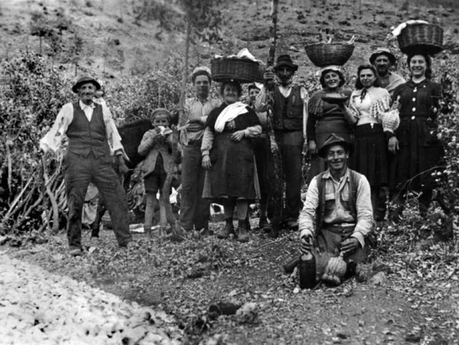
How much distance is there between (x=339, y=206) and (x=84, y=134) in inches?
121

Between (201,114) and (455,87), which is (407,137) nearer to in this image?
(455,87)

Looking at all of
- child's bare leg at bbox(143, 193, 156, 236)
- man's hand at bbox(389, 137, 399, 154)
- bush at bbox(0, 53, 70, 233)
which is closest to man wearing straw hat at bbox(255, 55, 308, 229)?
man's hand at bbox(389, 137, 399, 154)

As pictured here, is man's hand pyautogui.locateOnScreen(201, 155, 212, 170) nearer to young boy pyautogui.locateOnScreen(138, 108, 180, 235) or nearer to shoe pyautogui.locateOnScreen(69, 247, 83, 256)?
young boy pyautogui.locateOnScreen(138, 108, 180, 235)

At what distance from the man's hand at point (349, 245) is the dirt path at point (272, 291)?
26 cm

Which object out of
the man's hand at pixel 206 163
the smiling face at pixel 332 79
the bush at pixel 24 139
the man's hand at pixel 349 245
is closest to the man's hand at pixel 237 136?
the man's hand at pixel 206 163

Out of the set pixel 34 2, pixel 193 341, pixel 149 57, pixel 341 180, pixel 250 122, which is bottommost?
pixel 193 341

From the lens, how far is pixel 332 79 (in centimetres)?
688

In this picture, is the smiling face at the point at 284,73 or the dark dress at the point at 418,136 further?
the smiling face at the point at 284,73

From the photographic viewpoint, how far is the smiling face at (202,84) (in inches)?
311

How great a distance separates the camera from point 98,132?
7.20 meters

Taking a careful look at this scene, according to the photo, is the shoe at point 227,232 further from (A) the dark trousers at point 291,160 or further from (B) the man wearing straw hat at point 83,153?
(B) the man wearing straw hat at point 83,153

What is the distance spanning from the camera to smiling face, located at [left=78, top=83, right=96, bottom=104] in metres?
7.12

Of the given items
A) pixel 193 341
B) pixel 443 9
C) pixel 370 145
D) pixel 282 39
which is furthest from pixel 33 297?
pixel 443 9

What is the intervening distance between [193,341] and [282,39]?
2578 cm
